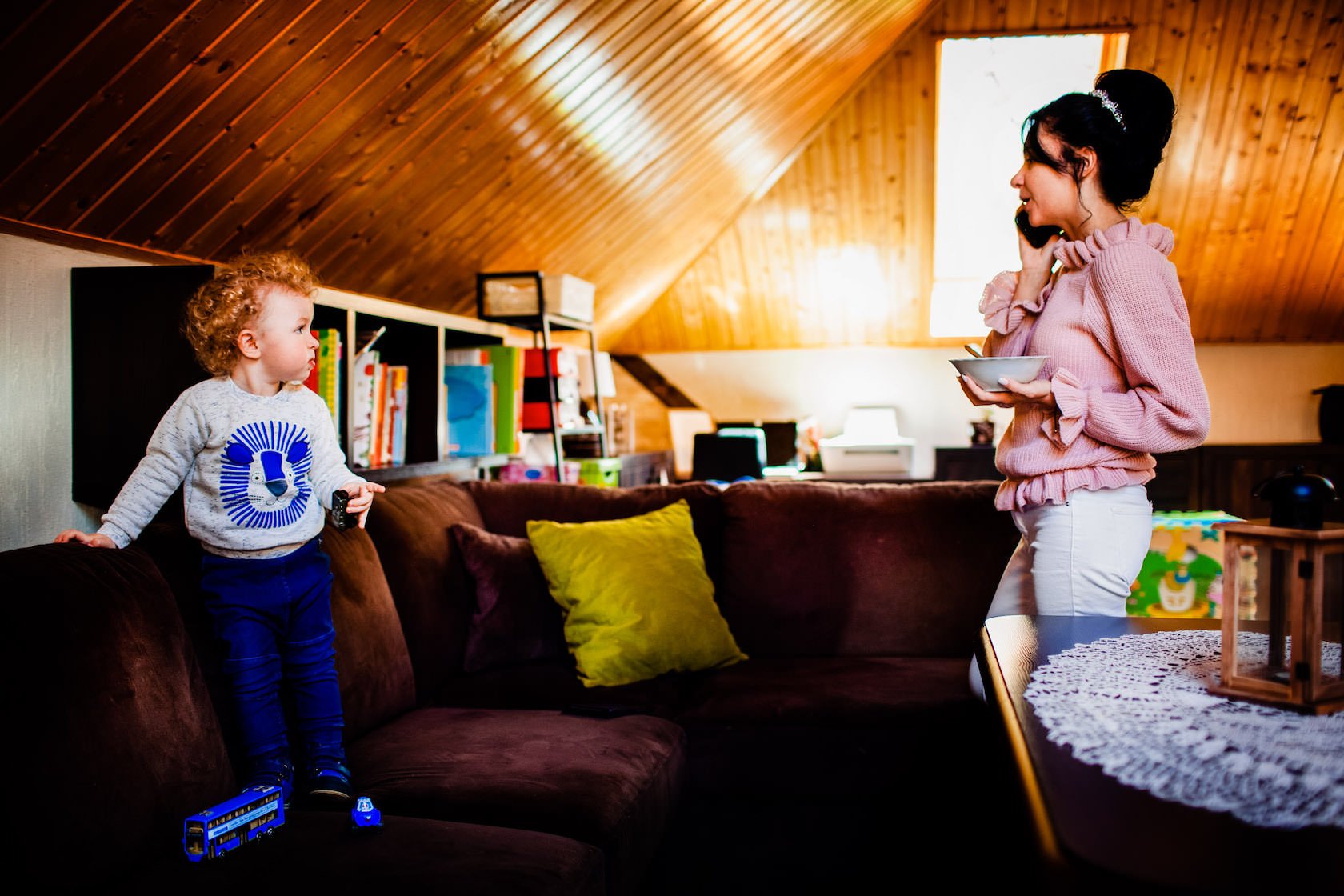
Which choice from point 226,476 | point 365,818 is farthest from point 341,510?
point 365,818

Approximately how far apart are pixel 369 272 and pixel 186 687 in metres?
2.01

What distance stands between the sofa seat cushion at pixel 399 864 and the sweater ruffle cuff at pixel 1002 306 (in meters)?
1.10

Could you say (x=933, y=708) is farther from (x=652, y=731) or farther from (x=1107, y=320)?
(x=1107, y=320)

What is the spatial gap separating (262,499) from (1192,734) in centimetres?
134

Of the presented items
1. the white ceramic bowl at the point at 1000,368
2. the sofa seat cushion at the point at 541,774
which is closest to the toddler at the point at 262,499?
the sofa seat cushion at the point at 541,774

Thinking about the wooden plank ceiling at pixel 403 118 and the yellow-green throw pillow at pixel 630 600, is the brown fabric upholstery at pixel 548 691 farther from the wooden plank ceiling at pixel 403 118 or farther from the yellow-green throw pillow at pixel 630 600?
the wooden plank ceiling at pixel 403 118

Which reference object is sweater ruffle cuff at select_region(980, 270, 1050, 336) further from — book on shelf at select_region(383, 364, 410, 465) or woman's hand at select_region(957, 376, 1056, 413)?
book on shelf at select_region(383, 364, 410, 465)

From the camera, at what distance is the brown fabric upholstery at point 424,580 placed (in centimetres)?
216

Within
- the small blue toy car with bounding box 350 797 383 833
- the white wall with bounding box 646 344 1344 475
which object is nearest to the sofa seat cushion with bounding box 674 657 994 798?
the small blue toy car with bounding box 350 797 383 833

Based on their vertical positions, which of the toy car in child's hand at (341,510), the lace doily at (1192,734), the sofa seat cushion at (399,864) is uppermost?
the toy car in child's hand at (341,510)

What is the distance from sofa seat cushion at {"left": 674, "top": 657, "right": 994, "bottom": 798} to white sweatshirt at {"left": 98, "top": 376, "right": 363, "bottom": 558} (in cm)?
87

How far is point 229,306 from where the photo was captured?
5.39ft

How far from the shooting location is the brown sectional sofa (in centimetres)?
123

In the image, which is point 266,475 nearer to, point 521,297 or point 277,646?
point 277,646
